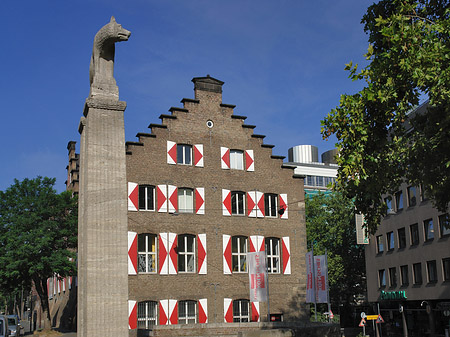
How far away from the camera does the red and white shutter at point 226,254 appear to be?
1268 inches

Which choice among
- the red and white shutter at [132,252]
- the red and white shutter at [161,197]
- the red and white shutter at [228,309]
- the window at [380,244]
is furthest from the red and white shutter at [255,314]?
the window at [380,244]

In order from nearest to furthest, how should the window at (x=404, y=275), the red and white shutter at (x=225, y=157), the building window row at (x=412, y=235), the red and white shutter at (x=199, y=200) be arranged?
the red and white shutter at (x=199, y=200) → the red and white shutter at (x=225, y=157) → the building window row at (x=412, y=235) → the window at (x=404, y=275)

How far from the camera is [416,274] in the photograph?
134 feet

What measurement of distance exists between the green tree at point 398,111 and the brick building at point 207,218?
16559 millimetres

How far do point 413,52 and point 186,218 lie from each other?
801 inches

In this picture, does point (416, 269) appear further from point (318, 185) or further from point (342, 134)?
point (318, 185)

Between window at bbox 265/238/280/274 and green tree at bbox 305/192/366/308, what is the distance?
717 inches

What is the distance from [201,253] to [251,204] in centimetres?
422

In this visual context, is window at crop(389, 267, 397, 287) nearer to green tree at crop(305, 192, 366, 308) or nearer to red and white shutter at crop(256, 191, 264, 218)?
green tree at crop(305, 192, 366, 308)

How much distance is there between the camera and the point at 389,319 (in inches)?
1806

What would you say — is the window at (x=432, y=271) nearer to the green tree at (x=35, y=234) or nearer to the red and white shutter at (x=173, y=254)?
the red and white shutter at (x=173, y=254)

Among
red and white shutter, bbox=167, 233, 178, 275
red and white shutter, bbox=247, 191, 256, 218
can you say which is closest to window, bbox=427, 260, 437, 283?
red and white shutter, bbox=247, 191, 256, 218

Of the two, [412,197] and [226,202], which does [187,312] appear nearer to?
[226,202]

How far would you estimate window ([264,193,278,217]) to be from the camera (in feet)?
112
